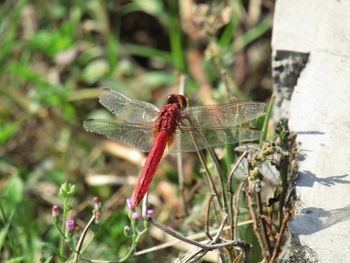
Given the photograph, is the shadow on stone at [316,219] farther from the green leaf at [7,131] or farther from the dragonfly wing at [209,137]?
the green leaf at [7,131]

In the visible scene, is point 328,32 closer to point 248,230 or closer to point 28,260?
point 248,230

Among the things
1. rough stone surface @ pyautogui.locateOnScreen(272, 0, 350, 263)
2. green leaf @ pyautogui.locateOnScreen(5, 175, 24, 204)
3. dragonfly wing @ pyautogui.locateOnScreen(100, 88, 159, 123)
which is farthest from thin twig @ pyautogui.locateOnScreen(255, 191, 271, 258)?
green leaf @ pyautogui.locateOnScreen(5, 175, 24, 204)

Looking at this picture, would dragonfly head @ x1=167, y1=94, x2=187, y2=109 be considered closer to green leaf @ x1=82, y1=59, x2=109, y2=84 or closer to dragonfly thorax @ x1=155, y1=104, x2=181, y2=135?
dragonfly thorax @ x1=155, y1=104, x2=181, y2=135

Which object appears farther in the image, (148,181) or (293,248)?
(148,181)

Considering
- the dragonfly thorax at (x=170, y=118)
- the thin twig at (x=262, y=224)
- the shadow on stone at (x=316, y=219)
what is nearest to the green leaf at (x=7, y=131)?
the dragonfly thorax at (x=170, y=118)

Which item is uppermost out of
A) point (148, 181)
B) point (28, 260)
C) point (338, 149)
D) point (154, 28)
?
point (154, 28)

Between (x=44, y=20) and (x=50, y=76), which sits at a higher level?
(x=44, y=20)

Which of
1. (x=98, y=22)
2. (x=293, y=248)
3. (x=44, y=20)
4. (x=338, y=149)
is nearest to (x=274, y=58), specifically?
(x=338, y=149)
